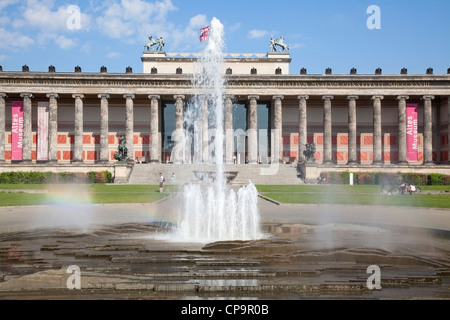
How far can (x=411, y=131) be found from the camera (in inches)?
2522

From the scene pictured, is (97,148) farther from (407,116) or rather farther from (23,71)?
(407,116)

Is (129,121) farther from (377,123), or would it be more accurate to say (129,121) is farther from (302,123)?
(377,123)

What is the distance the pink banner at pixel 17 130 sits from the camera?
62.5 meters

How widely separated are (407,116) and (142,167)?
37.1m

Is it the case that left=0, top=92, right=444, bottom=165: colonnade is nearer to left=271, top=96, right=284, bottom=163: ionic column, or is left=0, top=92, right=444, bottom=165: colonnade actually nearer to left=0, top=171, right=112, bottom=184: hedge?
left=271, top=96, right=284, bottom=163: ionic column

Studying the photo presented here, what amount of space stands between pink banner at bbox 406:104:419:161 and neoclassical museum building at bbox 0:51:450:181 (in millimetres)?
137

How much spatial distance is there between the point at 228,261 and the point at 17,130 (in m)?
59.5

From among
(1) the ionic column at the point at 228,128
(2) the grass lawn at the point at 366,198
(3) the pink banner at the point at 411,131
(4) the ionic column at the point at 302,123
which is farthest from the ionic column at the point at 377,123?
(2) the grass lawn at the point at 366,198

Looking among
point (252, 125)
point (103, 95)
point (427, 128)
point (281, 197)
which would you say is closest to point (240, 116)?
point (252, 125)

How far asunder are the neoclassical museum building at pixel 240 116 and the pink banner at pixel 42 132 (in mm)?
137

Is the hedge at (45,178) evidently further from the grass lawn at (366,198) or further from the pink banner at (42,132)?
the grass lawn at (366,198)

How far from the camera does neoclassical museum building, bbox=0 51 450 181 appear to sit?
62938mm

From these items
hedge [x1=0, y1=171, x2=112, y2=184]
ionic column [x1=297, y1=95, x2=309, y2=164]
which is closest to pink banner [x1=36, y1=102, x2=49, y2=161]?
hedge [x1=0, y1=171, x2=112, y2=184]
